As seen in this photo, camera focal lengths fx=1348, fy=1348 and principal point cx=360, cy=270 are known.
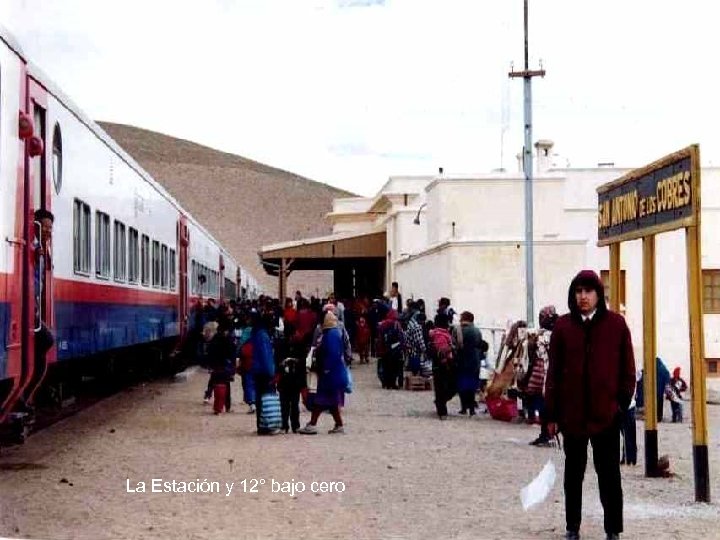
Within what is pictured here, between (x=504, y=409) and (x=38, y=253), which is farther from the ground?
(x=38, y=253)

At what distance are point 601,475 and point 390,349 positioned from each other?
14.1m

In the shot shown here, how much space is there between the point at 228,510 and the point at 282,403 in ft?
19.0

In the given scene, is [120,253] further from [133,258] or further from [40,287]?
[40,287]

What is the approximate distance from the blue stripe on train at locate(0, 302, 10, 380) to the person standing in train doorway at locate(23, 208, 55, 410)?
925 mm

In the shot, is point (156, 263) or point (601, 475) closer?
point (601, 475)

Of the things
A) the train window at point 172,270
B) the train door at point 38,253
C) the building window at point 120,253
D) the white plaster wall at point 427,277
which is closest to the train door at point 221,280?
the white plaster wall at point 427,277

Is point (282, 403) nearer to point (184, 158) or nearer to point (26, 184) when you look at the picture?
point (26, 184)

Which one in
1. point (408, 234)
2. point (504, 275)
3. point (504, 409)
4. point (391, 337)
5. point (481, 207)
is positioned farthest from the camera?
point (408, 234)

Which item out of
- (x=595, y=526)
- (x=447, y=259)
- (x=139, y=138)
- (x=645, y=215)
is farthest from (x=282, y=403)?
(x=139, y=138)

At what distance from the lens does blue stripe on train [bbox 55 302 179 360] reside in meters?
11.1

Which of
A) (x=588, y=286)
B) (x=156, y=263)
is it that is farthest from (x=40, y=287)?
(x=156, y=263)

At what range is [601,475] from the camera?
25.1ft

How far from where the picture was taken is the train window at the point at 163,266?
19927 mm

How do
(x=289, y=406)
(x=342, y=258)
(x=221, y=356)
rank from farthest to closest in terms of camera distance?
(x=342, y=258) → (x=221, y=356) → (x=289, y=406)
